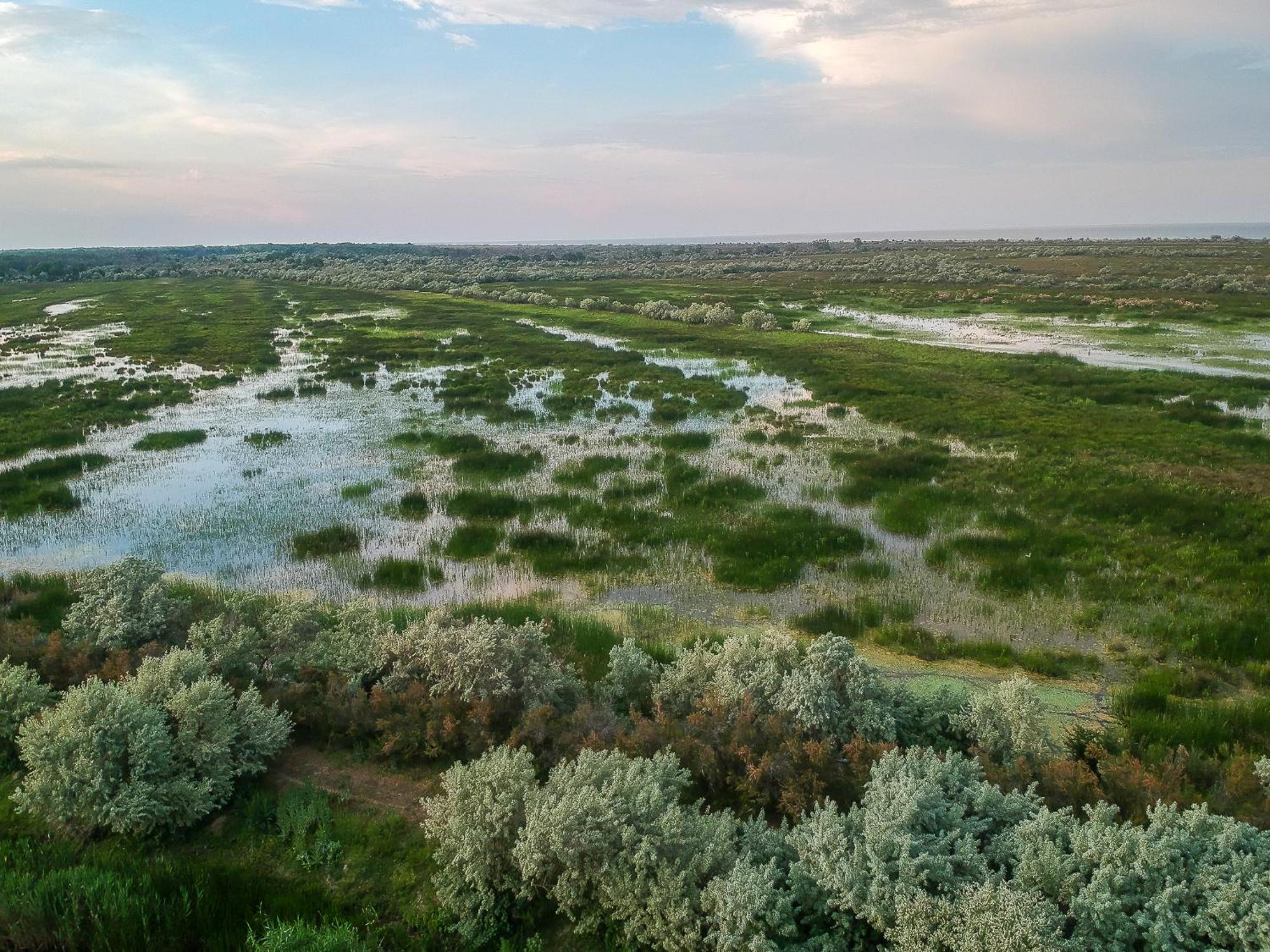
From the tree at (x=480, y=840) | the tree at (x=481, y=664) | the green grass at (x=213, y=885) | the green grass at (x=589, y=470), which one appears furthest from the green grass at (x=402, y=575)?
the tree at (x=480, y=840)

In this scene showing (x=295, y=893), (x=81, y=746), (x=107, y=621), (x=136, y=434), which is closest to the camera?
(x=295, y=893)

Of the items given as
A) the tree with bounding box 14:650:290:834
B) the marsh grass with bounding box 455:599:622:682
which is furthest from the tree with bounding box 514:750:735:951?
the marsh grass with bounding box 455:599:622:682

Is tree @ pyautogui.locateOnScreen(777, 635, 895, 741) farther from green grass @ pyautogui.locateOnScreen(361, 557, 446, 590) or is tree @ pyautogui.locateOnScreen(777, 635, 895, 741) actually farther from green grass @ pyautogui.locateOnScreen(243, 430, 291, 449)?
green grass @ pyautogui.locateOnScreen(243, 430, 291, 449)

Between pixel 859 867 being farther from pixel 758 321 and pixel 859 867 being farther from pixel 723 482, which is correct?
pixel 758 321

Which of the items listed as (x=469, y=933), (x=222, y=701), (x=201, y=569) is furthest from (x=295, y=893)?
(x=201, y=569)

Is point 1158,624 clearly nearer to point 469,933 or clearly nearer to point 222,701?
point 469,933

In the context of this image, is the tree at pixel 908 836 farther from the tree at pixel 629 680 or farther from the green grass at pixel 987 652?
the green grass at pixel 987 652
